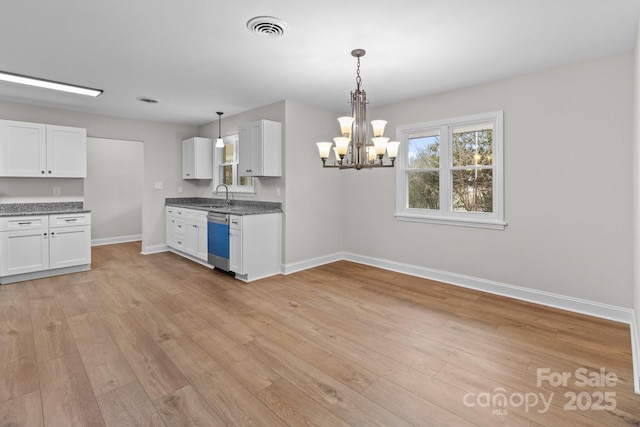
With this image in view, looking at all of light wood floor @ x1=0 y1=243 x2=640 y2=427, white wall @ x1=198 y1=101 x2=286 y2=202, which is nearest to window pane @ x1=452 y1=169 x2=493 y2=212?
light wood floor @ x1=0 y1=243 x2=640 y2=427

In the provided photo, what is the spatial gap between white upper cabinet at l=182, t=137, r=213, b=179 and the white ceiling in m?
1.83

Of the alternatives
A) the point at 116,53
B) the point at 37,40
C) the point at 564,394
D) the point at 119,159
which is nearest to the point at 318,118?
the point at 116,53

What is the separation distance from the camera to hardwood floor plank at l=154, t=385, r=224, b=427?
1.72 metres

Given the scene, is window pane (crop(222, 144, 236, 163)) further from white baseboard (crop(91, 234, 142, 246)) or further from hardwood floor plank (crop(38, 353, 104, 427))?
hardwood floor plank (crop(38, 353, 104, 427))

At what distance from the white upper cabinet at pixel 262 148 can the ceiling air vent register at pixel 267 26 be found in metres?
1.92

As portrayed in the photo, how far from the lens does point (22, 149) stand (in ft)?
14.8

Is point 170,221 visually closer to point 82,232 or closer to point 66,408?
point 82,232

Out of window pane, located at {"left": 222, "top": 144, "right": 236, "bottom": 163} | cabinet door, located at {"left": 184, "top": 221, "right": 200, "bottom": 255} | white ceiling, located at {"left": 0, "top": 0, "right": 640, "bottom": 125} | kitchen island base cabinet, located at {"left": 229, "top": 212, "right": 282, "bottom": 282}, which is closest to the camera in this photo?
white ceiling, located at {"left": 0, "top": 0, "right": 640, "bottom": 125}

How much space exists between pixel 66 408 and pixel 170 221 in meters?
4.56

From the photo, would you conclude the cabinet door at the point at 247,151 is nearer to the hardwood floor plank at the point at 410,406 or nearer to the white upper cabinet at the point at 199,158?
the white upper cabinet at the point at 199,158

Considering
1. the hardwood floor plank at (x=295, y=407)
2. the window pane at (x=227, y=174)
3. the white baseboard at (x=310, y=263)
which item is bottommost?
the hardwood floor plank at (x=295, y=407)

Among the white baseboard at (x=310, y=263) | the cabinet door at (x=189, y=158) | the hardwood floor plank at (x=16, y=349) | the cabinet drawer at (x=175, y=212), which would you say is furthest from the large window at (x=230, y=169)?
the hardwood floor plank at (x=16, y=349)

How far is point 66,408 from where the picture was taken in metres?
1.82

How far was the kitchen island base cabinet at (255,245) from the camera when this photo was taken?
4277mm
